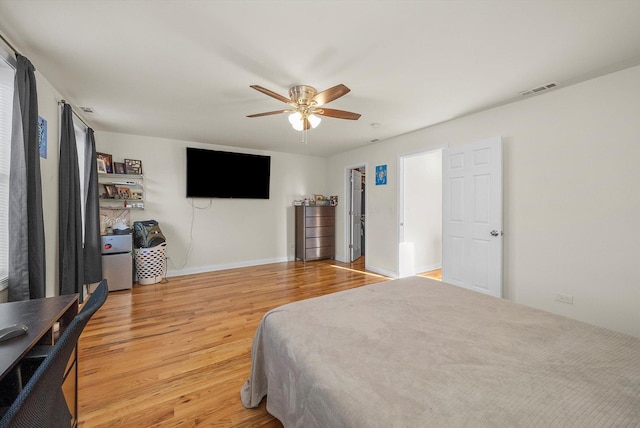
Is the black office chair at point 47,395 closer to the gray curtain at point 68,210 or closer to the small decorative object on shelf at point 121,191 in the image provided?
the gray curtain at point 68,210

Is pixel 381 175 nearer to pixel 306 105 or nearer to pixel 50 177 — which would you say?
pixel 306 105

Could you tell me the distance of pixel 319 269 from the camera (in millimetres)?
4941

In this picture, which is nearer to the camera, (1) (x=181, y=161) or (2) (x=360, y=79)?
(2) (x=360, y=79)

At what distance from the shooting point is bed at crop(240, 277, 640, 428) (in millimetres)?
833

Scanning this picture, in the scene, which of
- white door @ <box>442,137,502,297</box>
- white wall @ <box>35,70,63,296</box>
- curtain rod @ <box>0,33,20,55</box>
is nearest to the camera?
curtain rod @ <box>0,33,20,55</box>

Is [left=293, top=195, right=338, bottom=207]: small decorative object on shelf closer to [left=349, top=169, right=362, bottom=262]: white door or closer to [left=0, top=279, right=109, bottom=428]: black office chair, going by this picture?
[left=349, top=169, right=362, bottom=262]: white door

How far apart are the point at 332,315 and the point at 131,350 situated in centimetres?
A: 188

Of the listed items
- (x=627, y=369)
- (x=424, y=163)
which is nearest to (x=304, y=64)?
(x=627, y=369)

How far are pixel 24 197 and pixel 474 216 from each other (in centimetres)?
422

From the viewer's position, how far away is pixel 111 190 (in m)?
3.96

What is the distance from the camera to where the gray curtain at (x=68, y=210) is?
259cm

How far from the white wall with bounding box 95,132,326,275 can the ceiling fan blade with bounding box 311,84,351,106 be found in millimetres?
3066

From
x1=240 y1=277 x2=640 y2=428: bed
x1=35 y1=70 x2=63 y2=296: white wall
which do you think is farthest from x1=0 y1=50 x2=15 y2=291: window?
x1=240 y1=277 x2=640 y2=428: bed

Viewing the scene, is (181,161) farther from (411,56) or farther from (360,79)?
(411,56)
